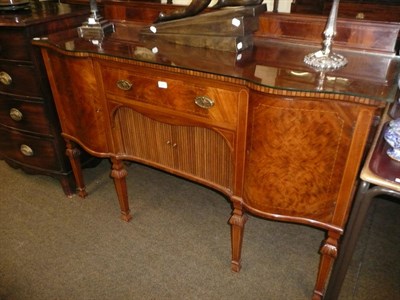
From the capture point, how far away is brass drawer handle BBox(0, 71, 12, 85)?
173cm

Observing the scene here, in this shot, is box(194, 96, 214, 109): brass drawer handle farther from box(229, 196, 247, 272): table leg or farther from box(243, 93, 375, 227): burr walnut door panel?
box(229, 196, 247, 272): table leg

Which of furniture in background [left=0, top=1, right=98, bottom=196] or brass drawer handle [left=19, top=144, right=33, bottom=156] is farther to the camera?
brass drawer handle [left=19, top=144, right=33, bottom=156]

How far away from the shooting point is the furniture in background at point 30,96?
1.60 m

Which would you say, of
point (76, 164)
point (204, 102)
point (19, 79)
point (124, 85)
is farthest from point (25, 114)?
point (204, 102)

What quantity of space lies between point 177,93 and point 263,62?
0.34m

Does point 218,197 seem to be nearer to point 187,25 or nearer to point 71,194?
point 71,194

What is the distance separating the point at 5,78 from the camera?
1736 millimetres

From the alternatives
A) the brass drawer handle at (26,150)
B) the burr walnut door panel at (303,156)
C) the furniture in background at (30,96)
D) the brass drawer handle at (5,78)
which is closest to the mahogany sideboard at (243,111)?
the burr walnut door panel at (303,156)

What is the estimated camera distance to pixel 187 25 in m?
1.38

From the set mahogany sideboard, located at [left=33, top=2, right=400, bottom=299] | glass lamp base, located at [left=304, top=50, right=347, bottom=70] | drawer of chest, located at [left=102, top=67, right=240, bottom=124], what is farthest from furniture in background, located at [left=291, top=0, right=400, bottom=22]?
drawer of chest, located at [left=102, top=67, right=240, bottom=124]

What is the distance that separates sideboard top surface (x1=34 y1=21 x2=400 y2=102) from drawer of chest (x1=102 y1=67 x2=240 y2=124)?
61mm

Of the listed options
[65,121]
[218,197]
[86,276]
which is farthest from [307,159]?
[65,121]

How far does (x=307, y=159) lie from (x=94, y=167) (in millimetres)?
1632

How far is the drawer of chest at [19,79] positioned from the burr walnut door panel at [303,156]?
119 centimetres
